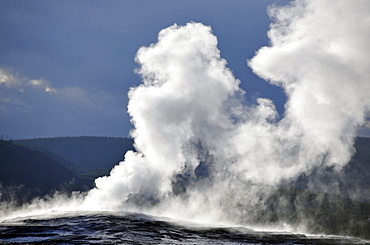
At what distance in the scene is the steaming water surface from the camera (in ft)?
174

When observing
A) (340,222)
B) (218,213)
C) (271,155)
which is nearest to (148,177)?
(218,213)

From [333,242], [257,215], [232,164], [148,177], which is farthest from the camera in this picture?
[232,164]

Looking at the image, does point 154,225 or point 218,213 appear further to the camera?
point 218,213

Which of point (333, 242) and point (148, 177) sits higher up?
point (148, 177)

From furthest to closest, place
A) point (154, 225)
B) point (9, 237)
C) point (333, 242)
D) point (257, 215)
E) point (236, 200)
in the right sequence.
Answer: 1. point (236, 200)
2. point (257, 215)
3. point (154, 225)
4. point (333, 242)
5. point (9, 237)

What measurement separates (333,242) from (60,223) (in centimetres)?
4991

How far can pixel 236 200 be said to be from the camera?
11725cm

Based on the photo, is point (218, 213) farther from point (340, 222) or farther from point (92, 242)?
point (92, 242)

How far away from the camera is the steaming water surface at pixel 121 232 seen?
53.0 metres

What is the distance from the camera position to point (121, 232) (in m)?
59.0

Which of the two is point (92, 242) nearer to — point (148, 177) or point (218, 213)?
point (148, 177)

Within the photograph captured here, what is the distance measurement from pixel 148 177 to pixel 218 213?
2178 centimetres

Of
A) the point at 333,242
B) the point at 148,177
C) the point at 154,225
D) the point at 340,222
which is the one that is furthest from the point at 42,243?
the point at 340,222

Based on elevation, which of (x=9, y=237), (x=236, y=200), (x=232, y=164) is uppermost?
(x=232, y=164)
